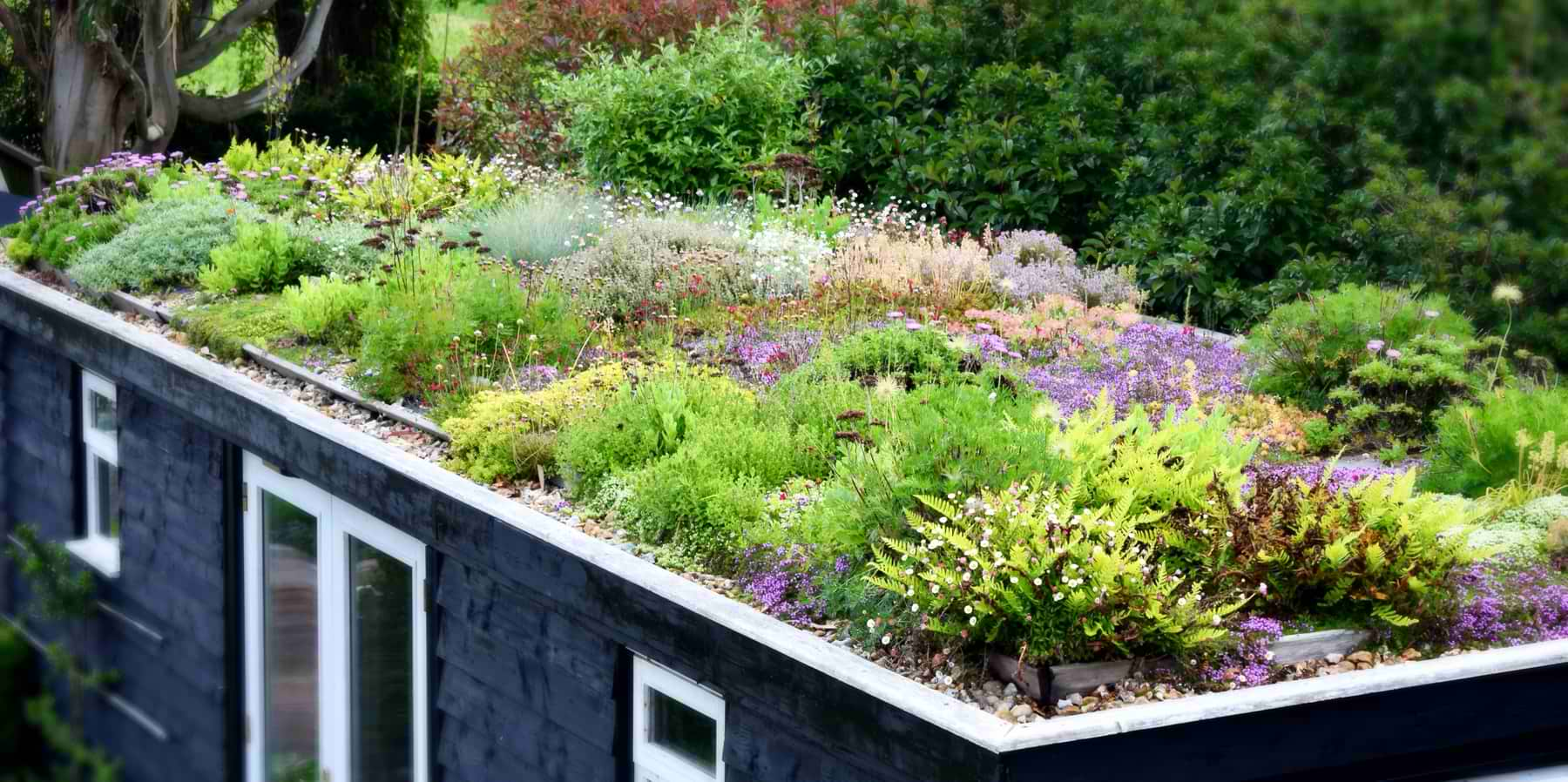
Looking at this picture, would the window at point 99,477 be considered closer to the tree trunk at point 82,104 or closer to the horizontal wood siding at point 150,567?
the horizontal wood siding at point 150,567

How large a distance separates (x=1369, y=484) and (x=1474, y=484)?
3.41ft

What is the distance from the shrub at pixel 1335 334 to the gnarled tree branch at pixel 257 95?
30.4 ft

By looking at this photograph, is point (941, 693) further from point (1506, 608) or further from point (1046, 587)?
point (1506, 608)

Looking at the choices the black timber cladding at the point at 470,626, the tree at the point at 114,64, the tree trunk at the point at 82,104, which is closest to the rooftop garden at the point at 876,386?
the black timber cladding at the point at 470,626

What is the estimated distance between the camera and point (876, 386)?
5.43m

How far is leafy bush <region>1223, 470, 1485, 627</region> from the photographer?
12.1 ft

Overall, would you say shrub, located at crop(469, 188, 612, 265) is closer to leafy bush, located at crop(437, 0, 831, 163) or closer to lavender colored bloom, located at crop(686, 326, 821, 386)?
lavender colored bloom, located at crop(686, 326, 821, 386)

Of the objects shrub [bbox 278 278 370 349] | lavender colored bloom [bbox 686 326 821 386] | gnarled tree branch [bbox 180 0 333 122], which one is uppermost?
gnarled tree branch [bbox 180 0 333 122]

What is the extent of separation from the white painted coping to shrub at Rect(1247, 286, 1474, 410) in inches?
88.2

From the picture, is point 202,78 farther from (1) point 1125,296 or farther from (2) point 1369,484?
(2) point 1369,484

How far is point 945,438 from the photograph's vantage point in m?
3.88

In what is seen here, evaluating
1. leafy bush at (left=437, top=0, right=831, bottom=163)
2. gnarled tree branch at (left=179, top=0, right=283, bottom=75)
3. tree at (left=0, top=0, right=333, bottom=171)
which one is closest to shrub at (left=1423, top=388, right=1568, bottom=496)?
leafy bush at (left=437, top=0, right=831, bottom=163)

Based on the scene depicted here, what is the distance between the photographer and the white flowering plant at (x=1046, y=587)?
3363mm

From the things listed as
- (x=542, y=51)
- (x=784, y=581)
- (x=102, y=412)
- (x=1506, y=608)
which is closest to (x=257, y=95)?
(x=542, y=51)
